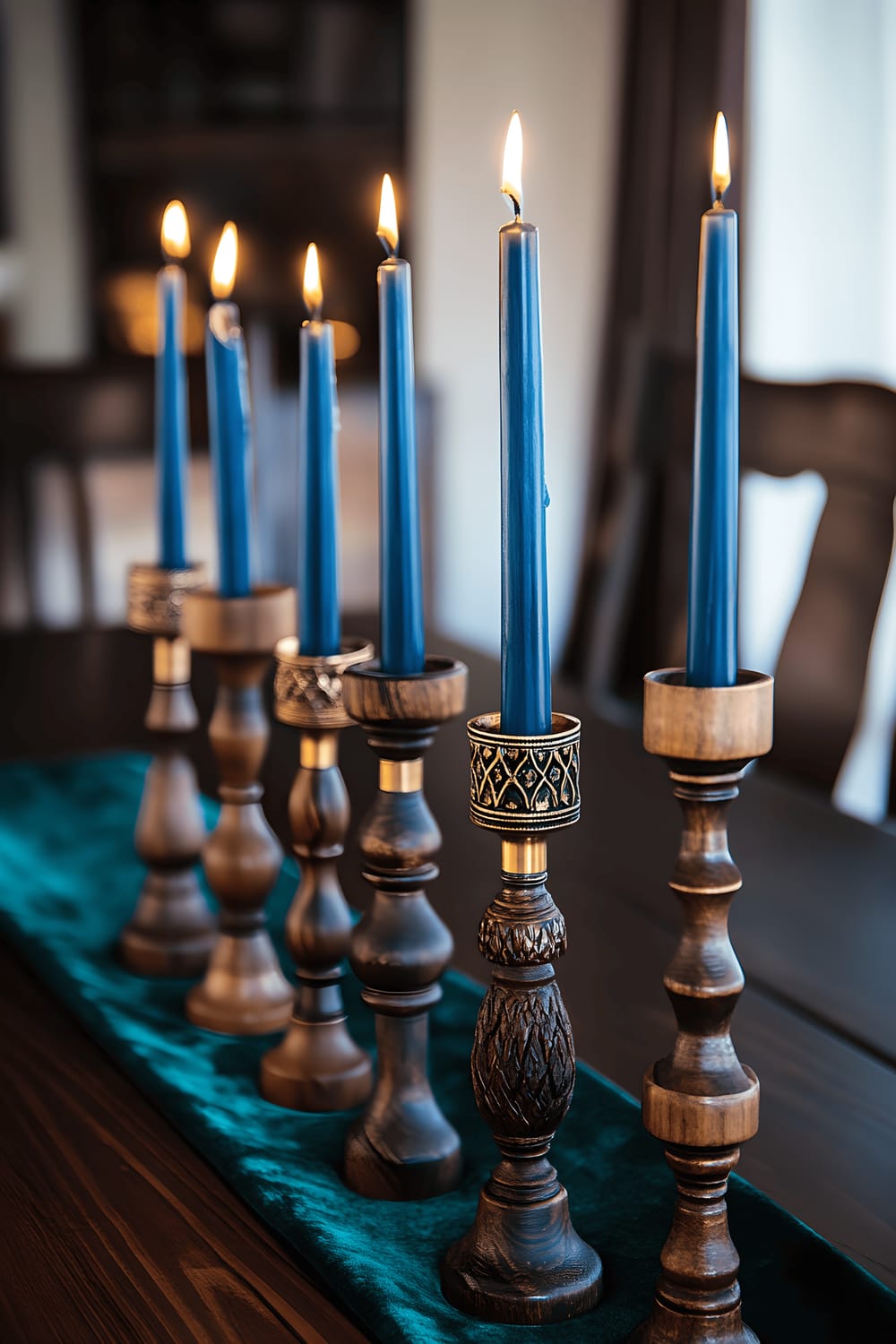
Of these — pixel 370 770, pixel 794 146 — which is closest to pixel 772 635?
pixel 794 146

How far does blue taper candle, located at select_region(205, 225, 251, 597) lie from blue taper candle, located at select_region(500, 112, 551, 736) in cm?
23

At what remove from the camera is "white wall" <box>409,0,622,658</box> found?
3.13 meters

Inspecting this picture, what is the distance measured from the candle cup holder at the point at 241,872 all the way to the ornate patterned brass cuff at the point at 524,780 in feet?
0.79

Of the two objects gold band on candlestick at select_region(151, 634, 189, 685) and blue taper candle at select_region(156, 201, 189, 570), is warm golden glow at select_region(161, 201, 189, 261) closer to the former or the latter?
blue taper candle at select_region(156, 201, 189, 570)

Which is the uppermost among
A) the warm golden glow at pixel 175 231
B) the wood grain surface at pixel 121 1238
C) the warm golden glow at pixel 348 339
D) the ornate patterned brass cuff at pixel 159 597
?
the warm golden glow at pixel 348 339

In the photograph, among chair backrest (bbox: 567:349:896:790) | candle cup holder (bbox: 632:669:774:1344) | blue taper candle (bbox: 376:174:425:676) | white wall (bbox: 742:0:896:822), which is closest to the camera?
Answer: candle cup holder (bbox: 632:669:774:1344)

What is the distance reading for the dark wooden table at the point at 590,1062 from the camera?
46 centimetres

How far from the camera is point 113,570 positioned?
5.97ft

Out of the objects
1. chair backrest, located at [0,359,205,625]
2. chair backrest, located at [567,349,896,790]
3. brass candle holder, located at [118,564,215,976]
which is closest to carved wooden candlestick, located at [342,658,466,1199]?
brass candle holder, located at [118,564,215,976]

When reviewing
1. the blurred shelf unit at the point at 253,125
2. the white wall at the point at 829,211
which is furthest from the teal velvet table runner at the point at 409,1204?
the blurred shelf unit at the point at 253,125

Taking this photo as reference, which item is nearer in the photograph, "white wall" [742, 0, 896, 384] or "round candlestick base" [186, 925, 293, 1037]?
"round candlestick base" [186, 925, 293, 1037]

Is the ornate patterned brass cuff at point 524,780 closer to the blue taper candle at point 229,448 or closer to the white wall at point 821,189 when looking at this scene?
the blue taper candle at point 229,448

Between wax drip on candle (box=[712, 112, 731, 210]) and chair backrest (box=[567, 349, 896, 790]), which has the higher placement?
wax drip on candle (box=[712, 112, 731, 210])

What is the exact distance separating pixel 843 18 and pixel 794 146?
0.20m
